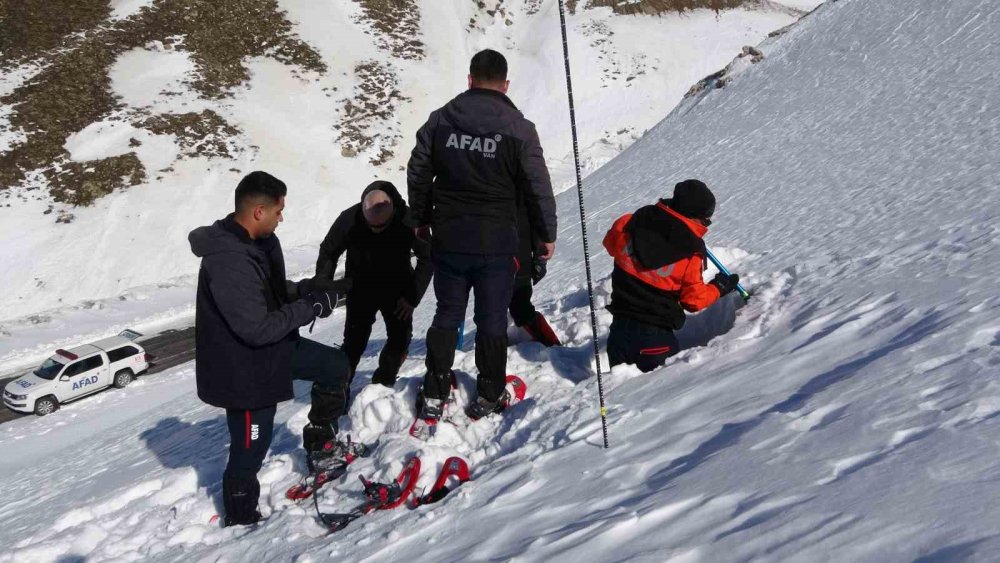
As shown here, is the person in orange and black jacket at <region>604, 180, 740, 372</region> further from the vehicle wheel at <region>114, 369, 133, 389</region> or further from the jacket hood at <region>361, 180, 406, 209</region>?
the vehicle wheel at <region>114, 369, 133, 389</region>

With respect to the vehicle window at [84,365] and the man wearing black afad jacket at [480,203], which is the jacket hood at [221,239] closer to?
the man wearing black afad jacket at [480,203]

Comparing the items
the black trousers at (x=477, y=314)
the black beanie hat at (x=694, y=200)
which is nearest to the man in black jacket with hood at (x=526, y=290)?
the black trousers at (x=477, y=314)

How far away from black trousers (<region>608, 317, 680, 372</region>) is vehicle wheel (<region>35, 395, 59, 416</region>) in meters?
14.3

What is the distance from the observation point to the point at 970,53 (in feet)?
39.3

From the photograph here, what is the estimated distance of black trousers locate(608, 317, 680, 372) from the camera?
15.1 ft

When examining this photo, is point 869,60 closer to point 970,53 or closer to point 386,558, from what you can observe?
point 970,53

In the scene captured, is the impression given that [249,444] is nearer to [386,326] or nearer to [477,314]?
[477,314]

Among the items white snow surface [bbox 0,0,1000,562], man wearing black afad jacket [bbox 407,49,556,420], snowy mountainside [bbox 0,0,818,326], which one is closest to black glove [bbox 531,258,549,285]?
man wearing black afad jacket [bbox 407,49,556,420]

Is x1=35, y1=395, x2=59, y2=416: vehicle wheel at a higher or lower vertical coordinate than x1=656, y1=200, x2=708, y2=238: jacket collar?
lower

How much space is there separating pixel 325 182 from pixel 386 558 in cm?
2824

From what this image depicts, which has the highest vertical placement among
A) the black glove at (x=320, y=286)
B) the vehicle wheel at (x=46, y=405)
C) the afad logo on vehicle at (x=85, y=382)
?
the black glove at (x=320, y=286)

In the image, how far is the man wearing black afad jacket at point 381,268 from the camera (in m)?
5.51

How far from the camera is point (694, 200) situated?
4367mm

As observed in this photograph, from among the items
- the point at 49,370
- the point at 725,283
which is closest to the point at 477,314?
the point at 725,283
